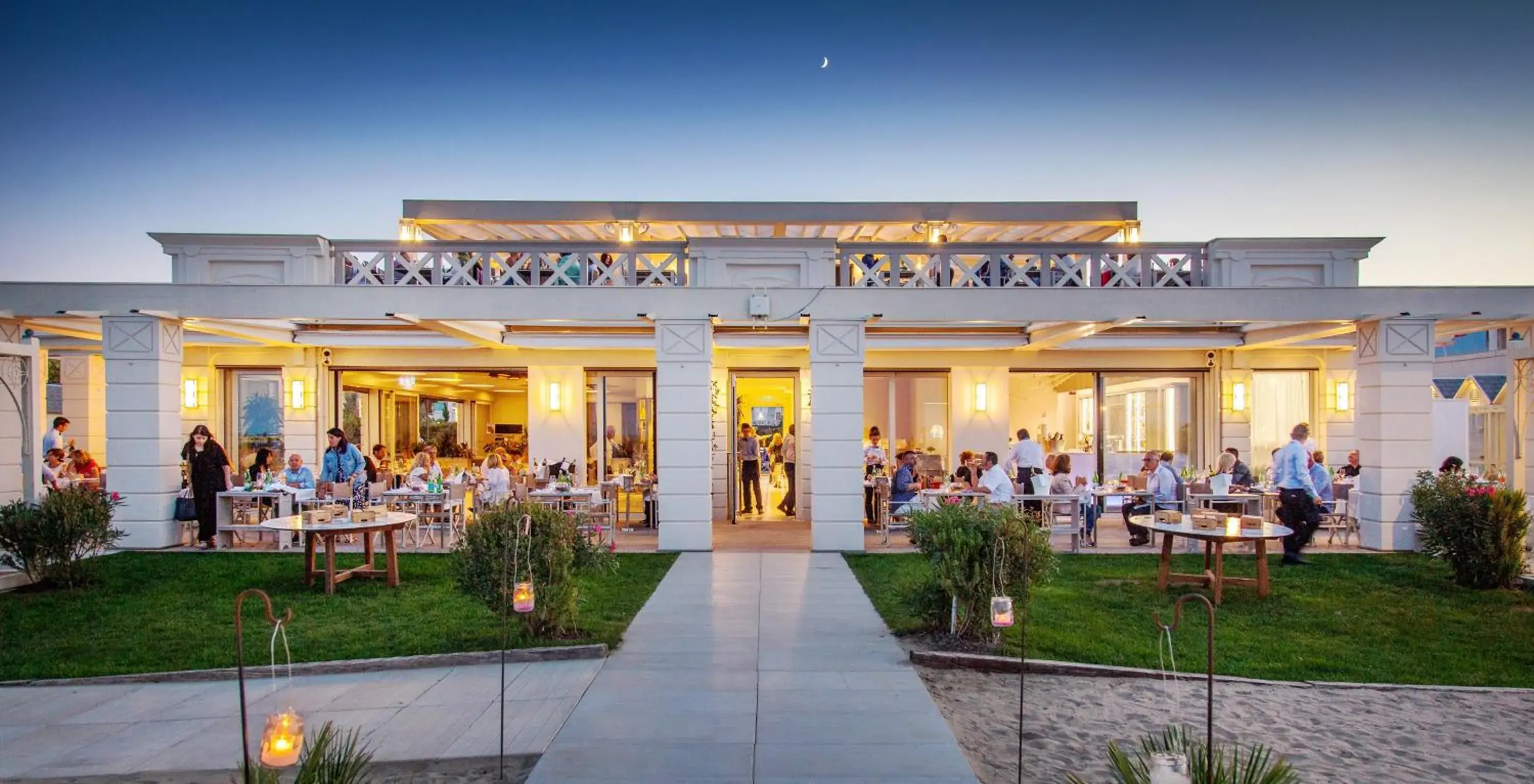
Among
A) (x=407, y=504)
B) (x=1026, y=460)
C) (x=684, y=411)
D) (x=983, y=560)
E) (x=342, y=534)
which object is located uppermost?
(x=684, y=411)

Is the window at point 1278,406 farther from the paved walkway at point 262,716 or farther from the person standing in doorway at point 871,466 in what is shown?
the paved walkway at point 262,716

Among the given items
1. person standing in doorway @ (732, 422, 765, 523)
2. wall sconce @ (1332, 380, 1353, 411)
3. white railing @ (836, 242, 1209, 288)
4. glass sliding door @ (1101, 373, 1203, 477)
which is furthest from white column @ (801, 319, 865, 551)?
wall sconce @ (1332, 380, 1353, 411)

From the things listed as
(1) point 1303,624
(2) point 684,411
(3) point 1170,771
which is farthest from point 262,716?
(1) point 1303,624

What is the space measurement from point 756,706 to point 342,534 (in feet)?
18.8

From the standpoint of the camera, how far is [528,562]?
246 inches

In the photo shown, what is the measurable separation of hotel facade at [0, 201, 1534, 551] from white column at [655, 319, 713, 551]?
29 millimetres

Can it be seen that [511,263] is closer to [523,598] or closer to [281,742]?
[523,598]

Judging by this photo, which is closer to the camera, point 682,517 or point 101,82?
point 101,82

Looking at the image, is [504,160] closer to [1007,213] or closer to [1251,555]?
[1007,213]

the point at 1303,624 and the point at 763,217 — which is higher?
the point at 763,217

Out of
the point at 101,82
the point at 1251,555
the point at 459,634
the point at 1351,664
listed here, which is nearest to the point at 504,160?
the point at 101,82

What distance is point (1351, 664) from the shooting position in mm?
6223

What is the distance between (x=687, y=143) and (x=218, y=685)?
1258cm

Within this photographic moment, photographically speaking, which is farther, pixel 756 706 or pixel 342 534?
pixel 342 534
